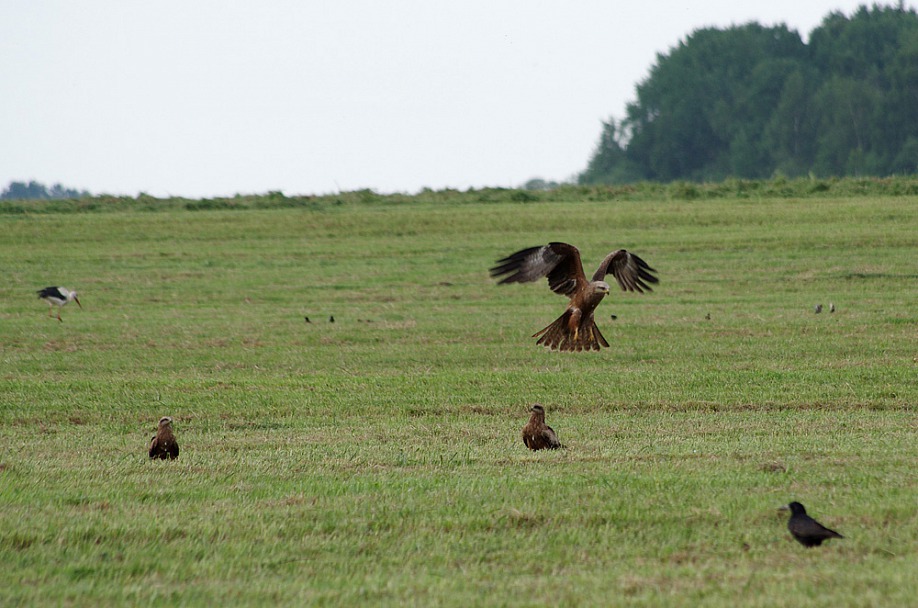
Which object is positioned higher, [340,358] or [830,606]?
[830,606]

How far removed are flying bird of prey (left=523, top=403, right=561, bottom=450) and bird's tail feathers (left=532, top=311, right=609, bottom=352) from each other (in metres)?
3.11

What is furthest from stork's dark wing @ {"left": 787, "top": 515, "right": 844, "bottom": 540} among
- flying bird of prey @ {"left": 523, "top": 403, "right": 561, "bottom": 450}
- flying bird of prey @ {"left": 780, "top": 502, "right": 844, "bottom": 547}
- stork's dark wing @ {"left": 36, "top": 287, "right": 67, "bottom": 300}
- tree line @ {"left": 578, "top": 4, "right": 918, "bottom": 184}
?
tree line @ {"left": 578, "top": 4, "right": 918, "bottom": 184}

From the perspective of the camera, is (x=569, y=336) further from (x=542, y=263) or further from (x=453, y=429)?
(x=453, y=429)

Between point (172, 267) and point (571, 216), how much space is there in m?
11.7

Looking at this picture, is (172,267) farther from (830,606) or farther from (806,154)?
(806,154)

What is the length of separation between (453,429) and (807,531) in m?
5.05

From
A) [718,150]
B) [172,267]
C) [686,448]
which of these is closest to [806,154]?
[718,150]

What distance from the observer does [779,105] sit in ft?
225

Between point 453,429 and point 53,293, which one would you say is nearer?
point 453,429

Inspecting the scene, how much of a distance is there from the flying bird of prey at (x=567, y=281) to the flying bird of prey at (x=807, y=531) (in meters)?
6.03

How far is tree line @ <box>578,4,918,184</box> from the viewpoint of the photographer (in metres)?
65.2

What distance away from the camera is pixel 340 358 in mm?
15781

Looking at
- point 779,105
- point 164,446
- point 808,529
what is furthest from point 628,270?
point 779,105

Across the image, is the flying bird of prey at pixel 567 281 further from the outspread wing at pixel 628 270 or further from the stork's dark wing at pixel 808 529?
the stork's dark wing at pixel 808 529
